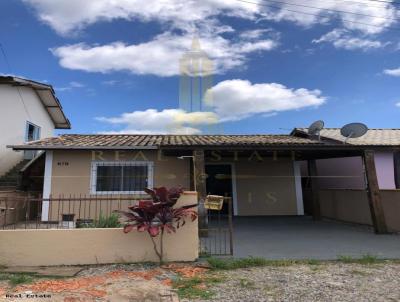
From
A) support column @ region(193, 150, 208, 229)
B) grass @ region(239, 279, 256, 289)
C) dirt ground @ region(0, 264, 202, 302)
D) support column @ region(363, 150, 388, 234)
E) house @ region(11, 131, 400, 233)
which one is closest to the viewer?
dirt ground @ region(0, 264, 202, 302)

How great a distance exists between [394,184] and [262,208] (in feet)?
17.3

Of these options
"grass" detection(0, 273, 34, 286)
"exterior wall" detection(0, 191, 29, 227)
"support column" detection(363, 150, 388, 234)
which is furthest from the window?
"support column" detection(363, 150, 388, 234)

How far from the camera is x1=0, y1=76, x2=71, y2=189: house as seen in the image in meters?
14.1

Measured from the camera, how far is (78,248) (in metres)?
6.90

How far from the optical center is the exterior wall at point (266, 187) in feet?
49.0

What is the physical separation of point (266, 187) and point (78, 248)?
967cm

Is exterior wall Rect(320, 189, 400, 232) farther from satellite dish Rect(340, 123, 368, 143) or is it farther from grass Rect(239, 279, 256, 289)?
grass Rect(239, 279, 256, 289)

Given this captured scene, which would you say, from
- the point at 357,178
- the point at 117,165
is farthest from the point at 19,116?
the point at 357,178

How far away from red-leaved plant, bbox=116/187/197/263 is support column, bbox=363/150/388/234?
20.1ft

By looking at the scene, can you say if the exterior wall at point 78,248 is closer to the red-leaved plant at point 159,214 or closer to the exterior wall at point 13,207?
the red-leaved plant at point 159,214

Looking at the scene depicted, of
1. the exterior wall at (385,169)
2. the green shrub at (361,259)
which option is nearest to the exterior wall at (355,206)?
the exterior wall at (385,169)

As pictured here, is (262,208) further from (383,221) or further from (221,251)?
(221,251)

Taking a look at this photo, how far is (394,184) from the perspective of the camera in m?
14.1

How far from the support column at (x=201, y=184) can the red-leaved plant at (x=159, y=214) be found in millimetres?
2341
